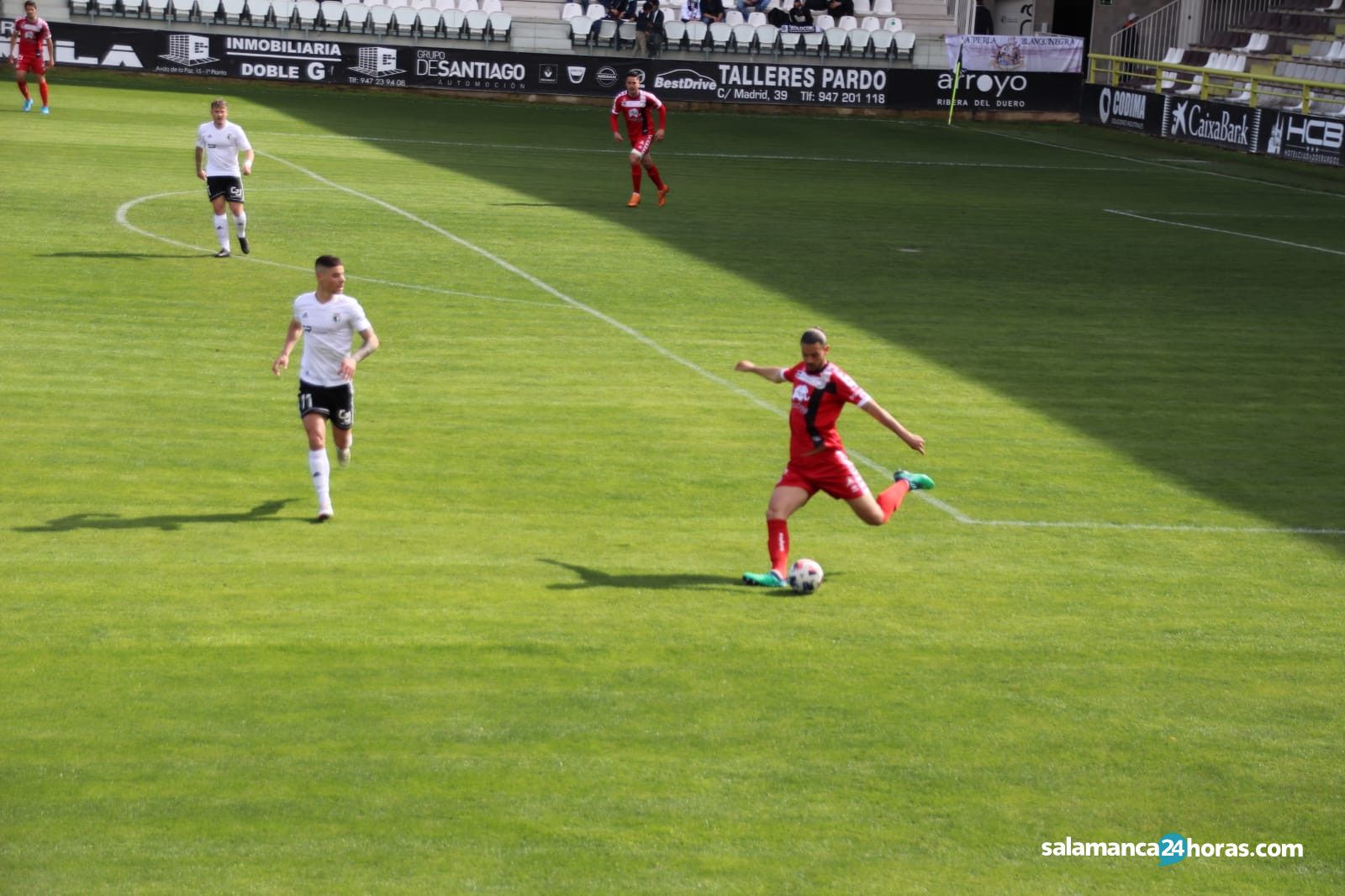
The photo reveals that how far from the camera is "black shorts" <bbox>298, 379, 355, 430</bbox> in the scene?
13.7m

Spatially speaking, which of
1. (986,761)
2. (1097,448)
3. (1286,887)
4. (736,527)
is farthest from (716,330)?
(1286,887)

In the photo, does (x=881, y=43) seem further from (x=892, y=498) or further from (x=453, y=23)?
(x=892, y=498)

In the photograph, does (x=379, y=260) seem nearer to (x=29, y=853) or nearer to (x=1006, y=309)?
(x=1006, y=309)

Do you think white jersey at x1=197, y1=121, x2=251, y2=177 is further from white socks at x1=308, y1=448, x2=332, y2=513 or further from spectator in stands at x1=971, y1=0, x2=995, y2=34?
spectator in stands at x1=971, y1=0, x2=995, y2=34

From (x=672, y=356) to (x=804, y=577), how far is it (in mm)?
8601

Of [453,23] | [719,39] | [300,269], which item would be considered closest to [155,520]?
[300,269]

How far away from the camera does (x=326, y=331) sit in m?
13.6

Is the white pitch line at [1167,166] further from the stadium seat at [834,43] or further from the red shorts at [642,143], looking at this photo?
the red shorts at [642,143]

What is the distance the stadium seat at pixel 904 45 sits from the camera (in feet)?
192

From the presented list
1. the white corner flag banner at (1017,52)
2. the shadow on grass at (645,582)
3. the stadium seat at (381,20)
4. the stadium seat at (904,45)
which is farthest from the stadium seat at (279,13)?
the shadow on grass at (645,582)

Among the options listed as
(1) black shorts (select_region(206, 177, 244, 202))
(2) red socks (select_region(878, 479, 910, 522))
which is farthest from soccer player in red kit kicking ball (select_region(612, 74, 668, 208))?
(2) red socks (select_region(878, 479, 910, 522))

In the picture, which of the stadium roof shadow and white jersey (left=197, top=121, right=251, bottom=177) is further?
white jersey (left=197, top=121, right=251, bottom=177)

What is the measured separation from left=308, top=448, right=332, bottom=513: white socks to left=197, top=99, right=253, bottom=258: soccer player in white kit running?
11706mm

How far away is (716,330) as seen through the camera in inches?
880
